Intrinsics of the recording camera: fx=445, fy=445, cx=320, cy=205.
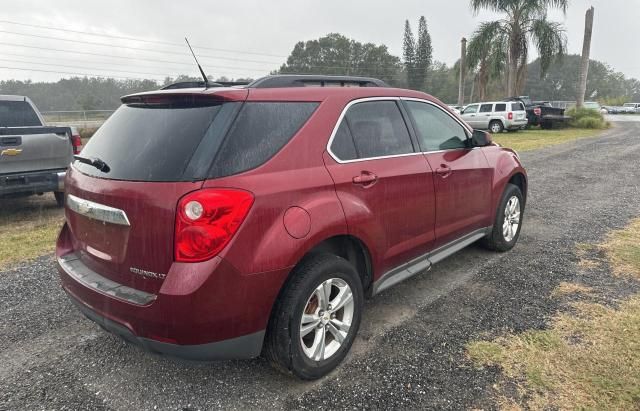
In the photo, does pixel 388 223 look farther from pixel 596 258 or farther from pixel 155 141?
pixel 596 258

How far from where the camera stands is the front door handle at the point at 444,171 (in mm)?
3365

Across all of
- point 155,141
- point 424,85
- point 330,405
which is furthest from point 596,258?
point 424,85

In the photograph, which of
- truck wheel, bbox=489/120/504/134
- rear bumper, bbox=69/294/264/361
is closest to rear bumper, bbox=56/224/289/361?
rear bumper, bbox=69/294/264/361

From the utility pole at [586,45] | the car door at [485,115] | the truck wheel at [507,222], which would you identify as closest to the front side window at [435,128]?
the truck wheel at [507,222]

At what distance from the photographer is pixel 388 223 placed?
2.88 meters

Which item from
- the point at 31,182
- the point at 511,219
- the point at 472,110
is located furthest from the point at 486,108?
the point at 31,182

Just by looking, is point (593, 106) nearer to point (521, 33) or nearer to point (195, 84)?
point (521, 33)

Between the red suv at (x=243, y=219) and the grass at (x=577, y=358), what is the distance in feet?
2.96

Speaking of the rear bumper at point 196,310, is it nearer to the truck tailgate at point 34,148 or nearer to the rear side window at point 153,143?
the rear side window at point 153,143

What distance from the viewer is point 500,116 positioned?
21.8 meters

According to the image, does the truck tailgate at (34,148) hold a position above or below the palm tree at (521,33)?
below

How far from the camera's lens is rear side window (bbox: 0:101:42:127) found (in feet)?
21.3

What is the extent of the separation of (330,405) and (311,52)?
244 ft

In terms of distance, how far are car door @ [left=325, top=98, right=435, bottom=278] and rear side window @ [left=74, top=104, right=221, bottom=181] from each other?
756 millimetres
